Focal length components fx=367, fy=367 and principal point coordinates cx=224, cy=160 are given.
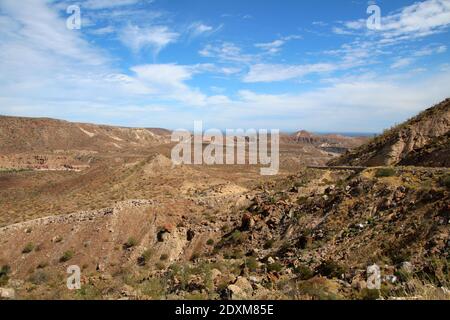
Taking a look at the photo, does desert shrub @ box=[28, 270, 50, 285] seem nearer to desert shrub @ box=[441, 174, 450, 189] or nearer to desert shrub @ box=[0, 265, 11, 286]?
desert shrub @ box=[0, 265, 11, 286]

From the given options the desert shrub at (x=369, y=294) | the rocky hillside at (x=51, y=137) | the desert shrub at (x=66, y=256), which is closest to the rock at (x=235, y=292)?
the desert shrub at (x=369, y=294)

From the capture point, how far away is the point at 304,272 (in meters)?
13.2

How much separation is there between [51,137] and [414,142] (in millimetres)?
108340

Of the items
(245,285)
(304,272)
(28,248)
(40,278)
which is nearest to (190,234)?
(40,278)

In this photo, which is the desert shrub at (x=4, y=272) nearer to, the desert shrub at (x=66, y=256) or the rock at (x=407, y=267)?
the desert shrub at (x=66, y=256)

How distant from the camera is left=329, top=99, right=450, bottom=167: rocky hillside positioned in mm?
23527

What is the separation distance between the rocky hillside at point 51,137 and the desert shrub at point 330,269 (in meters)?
101

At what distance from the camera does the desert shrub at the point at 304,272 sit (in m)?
12.9

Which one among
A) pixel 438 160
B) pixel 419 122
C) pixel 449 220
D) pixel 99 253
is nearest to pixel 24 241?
pixel 99 253

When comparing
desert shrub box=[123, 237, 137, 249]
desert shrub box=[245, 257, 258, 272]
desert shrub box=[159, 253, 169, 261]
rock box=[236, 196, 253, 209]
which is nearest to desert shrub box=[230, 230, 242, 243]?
desert shrub box=[245, 257, 258, 272]

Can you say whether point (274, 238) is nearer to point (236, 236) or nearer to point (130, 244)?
point (236, 236)

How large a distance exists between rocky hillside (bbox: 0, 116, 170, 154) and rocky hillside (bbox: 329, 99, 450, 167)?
93.4 m

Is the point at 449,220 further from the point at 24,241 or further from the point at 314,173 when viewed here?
the point at 24,241

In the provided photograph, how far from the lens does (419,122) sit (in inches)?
1094
